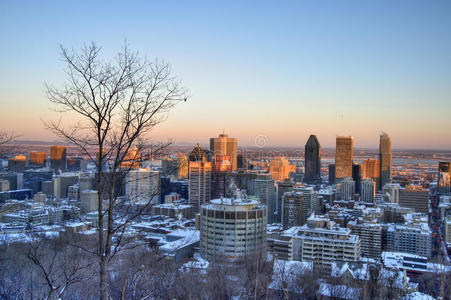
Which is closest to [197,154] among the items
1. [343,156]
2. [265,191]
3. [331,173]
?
[265,191]

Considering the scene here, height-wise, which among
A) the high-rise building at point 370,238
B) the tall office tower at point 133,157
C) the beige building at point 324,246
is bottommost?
the high-rise building at point 370,238

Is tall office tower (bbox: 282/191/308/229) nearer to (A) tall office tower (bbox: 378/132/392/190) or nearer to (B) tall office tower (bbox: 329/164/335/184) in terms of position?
(A) tall office tower (bbox: 378/132/392/190)

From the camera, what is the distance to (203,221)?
41.9 feet

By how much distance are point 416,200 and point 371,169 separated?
50.8ft

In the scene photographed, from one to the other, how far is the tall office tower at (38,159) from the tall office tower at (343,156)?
2983 centimetres

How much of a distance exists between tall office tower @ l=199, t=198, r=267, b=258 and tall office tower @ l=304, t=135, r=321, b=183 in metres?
32.7

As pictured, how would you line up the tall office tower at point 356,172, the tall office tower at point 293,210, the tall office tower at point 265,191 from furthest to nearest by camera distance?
1. the tall office tower at point 356,172
2. the tall office tower at point 265,191
3. the tall office tower at point 293,210

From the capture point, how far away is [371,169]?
141 feet

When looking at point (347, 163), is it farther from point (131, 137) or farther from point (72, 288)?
point (131, 137)

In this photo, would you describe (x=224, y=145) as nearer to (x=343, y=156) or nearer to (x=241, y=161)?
(x=241, y=161)

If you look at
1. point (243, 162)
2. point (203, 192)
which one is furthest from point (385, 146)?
point (203, 192)

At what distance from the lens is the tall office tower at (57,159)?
38750mm

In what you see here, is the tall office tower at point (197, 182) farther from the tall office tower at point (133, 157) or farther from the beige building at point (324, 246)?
the tall office tower at point (133, 157)

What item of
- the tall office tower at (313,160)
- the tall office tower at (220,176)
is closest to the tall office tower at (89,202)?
the tall office tower at (220,176)
